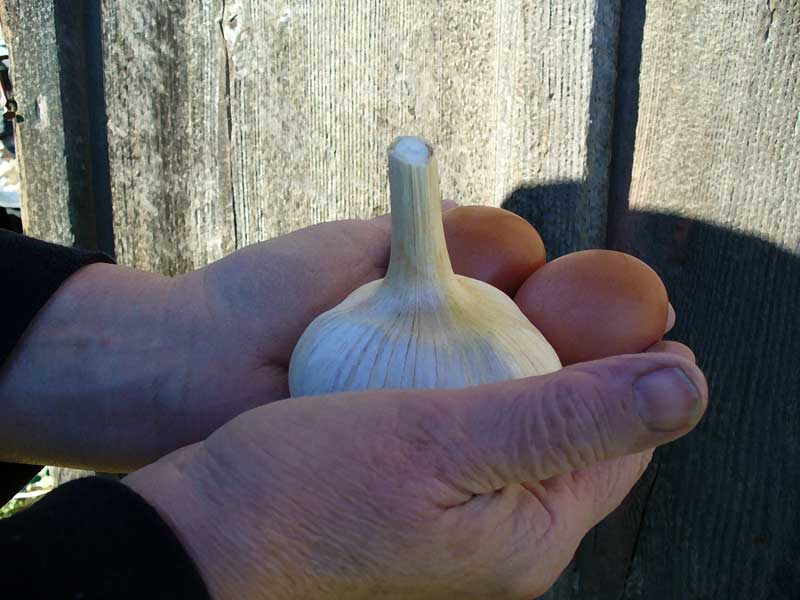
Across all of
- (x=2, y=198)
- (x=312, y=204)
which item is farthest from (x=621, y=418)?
(x=2, y=198)

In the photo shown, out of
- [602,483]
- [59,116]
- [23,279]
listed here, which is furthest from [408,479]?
[59,116]

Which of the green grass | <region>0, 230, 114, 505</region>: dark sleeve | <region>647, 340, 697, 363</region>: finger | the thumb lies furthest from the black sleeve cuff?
the green grass

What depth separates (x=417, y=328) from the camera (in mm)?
747

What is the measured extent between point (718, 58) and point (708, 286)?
27 centimetres

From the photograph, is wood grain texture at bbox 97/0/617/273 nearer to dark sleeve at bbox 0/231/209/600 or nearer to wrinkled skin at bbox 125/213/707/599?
wrinkled skin at bbox 125/213/707/599

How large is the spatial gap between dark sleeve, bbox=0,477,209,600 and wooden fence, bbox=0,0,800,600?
2.04 ft

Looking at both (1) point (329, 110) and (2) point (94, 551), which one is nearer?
(2) point (94, 551)

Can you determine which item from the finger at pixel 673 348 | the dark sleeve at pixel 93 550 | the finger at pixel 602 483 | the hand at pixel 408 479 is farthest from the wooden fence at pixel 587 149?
the dark sleeve at pixel 93 550

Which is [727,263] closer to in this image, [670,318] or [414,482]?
[670,318]

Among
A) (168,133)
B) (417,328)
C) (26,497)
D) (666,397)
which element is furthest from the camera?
(26,497)

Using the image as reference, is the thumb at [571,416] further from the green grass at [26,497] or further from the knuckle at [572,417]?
the green grass at [26,497]

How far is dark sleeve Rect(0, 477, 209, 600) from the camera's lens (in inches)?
22.9

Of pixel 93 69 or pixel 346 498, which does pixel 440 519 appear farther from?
pixel 93 69

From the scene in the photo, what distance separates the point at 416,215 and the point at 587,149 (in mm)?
300
